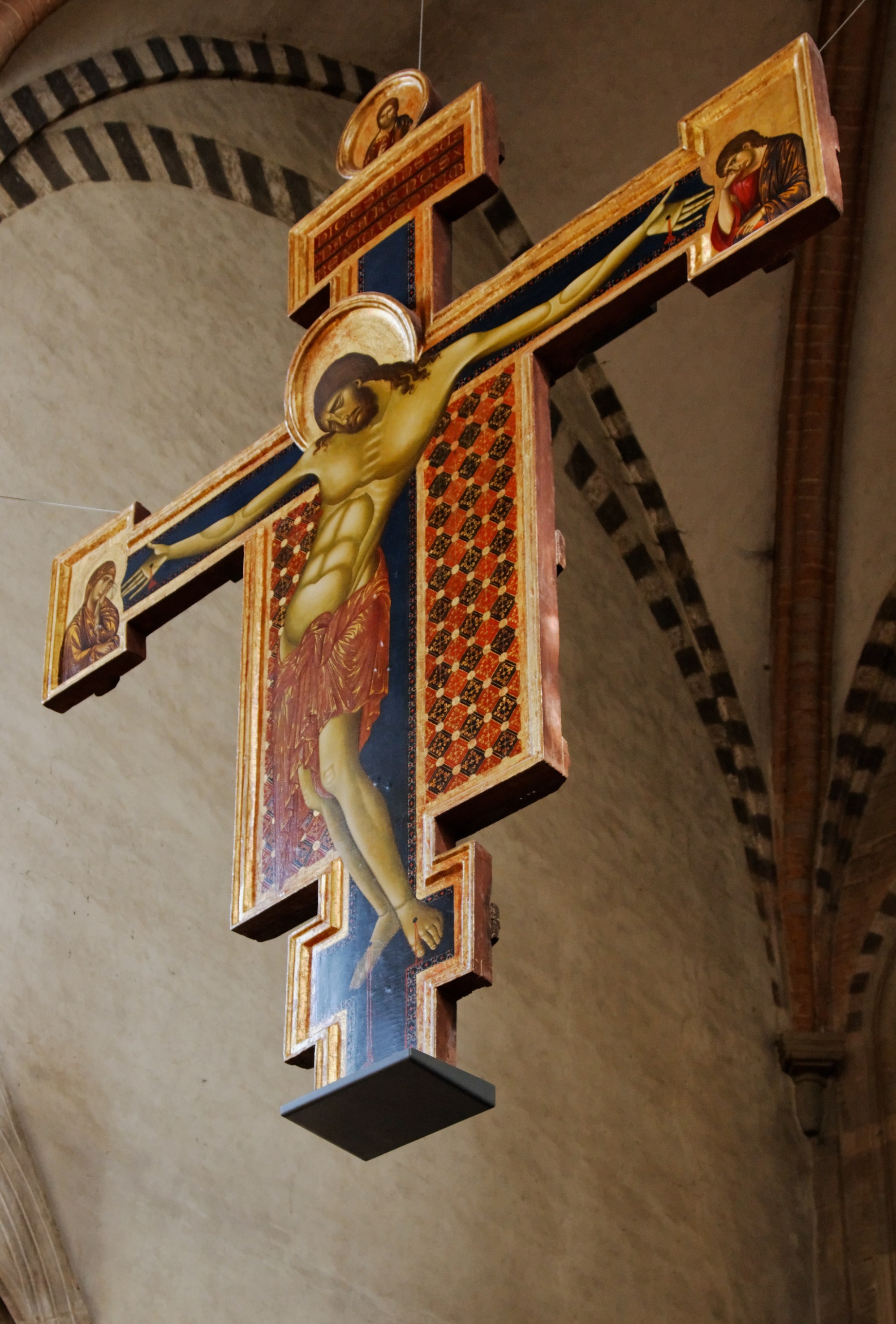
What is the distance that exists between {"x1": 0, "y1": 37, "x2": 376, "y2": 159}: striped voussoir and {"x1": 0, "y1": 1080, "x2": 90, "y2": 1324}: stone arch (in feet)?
11.6

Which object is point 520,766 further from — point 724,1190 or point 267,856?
point 724,1190

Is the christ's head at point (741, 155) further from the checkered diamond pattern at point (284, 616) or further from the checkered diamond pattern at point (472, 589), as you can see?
the checkered diamond pattern at point (284, 616)

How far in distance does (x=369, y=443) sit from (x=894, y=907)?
7117 mm

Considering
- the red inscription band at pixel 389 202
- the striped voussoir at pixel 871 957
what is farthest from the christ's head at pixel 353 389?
the striped voussoir at pixel 871 957

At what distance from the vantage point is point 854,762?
34.0 feet

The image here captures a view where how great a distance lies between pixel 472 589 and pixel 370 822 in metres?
0.47

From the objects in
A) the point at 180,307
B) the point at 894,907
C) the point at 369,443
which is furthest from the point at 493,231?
the point at 369,443

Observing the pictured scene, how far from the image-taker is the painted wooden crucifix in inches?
116

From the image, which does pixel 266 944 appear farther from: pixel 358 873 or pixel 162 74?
pixel 162 74

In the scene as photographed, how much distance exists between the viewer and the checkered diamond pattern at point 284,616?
10.7 feet

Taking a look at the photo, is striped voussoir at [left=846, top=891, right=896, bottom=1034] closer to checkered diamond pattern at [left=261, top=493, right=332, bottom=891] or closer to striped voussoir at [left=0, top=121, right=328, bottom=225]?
striped voussoir at [left=0, top=121, right=328, bottom=225]

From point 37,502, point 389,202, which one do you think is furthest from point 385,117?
point 37,502

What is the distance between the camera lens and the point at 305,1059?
10.0 feet

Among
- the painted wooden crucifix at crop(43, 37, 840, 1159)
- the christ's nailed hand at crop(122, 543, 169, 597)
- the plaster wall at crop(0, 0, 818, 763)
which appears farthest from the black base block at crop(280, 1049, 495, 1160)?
the plaster wall at crop(0, 0, 818, 763)
